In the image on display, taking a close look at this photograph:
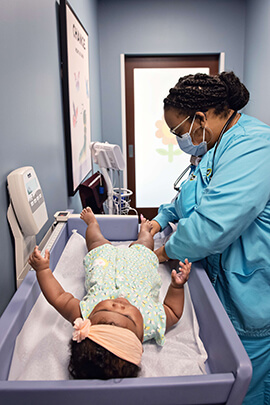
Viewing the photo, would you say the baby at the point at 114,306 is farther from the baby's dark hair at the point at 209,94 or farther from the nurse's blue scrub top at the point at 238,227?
the baby's dark hair at the point at 209,94

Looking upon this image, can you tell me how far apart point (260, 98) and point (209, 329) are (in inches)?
109

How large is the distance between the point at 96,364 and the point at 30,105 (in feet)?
3.26

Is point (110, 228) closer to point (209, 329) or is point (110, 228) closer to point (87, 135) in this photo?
point (209, 329)

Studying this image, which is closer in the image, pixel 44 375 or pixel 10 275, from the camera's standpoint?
pixel 44 375

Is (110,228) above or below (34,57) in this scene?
below

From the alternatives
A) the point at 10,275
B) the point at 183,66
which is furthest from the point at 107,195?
the point at 183,66

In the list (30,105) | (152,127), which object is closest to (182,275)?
(30,105)

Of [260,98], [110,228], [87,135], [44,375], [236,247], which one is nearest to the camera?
[44,375]

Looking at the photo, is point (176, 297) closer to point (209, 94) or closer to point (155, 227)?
point (155, 227)

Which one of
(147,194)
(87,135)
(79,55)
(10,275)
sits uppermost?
(79,55)

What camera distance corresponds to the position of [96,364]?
2.39 ft

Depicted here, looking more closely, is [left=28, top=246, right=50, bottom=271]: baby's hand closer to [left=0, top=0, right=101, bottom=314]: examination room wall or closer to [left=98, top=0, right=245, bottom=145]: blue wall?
[left=0, top=0, right=101, bottom=314]: examination room wall

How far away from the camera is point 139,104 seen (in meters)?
3.73

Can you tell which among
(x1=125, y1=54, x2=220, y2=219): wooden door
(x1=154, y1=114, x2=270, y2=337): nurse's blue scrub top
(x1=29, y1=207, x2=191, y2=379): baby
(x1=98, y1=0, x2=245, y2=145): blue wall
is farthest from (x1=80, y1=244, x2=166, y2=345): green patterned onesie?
(x1=98, y1=0, x2=245, y2=145): blue wall
